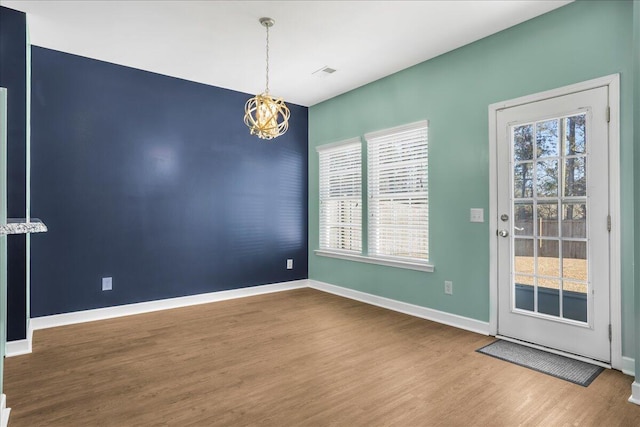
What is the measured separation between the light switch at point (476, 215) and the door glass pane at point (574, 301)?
0.86m

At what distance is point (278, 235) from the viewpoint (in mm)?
5328

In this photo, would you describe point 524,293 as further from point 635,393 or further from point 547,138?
point 547,138

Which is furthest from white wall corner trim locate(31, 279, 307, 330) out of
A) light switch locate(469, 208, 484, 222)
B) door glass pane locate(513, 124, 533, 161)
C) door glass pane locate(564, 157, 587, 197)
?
door glass pane locate(564, 157, 587, 197)

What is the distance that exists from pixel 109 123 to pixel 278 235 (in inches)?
99.9

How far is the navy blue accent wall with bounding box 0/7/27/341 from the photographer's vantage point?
2957 millimetres

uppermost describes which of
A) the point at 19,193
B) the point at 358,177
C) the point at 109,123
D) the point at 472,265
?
the point at 109,123

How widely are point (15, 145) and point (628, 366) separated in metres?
4.96

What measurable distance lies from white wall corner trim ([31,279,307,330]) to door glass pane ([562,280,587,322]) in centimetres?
352

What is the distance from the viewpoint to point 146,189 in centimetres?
422

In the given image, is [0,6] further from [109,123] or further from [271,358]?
[271,358]

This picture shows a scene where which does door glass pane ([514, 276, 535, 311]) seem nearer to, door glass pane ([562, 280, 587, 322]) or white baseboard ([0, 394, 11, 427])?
door glass pane ([562, 280, 587, 322])

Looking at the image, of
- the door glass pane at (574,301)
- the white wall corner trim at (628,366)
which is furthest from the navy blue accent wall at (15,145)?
the white wall corner trim at (628,366)

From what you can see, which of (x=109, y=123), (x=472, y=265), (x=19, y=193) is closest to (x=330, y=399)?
(x=472, y=265)

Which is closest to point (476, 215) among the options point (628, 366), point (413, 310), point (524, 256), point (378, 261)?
point (524, 256)
